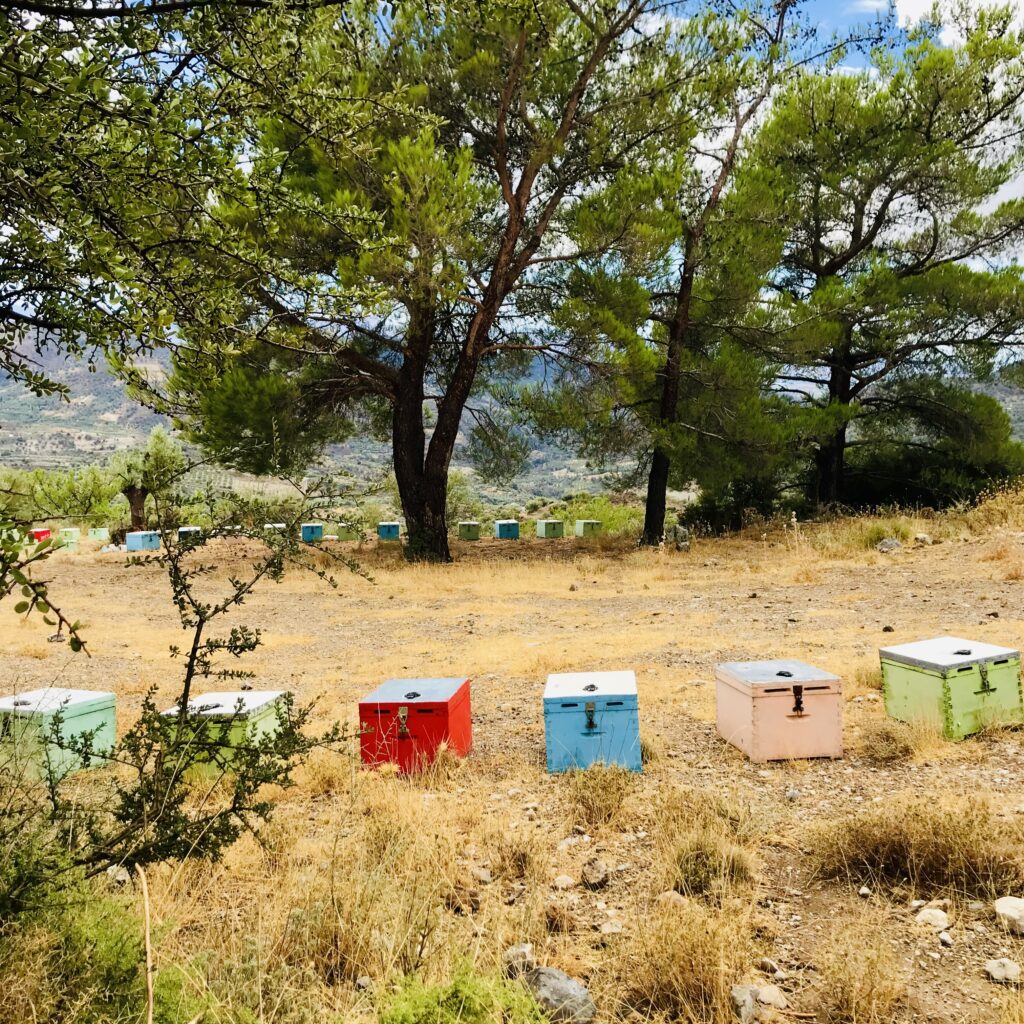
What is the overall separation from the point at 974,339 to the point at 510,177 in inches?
461

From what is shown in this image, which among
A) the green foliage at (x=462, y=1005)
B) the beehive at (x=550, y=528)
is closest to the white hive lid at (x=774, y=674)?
the green foliage at (x=462, y=1005)

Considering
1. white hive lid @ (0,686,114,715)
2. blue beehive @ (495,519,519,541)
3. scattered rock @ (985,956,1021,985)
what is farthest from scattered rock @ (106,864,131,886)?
blue beehive @ (495,519,519,541)

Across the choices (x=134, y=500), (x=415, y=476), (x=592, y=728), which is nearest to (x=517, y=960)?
(x=592, y=728)

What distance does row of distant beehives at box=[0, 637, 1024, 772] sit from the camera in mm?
4707

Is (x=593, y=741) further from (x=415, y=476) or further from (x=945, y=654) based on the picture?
(x=415, y=476)

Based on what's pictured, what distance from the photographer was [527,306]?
1742cm

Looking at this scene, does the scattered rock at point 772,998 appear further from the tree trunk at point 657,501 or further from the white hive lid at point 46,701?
the tree trunk at point 657,501

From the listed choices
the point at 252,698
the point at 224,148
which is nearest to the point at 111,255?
the point at 224,148

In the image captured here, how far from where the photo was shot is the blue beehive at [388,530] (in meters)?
21.0

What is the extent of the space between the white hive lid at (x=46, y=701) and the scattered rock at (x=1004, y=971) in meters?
4.67

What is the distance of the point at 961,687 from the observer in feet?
16.1

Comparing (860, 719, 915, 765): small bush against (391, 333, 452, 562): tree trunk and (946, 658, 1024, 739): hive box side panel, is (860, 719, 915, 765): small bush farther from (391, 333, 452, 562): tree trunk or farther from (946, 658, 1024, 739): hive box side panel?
(391, 333, 452, 562): tree trunk

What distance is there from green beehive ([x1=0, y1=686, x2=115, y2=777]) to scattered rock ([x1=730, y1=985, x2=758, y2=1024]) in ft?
11.5

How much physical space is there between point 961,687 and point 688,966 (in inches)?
126
